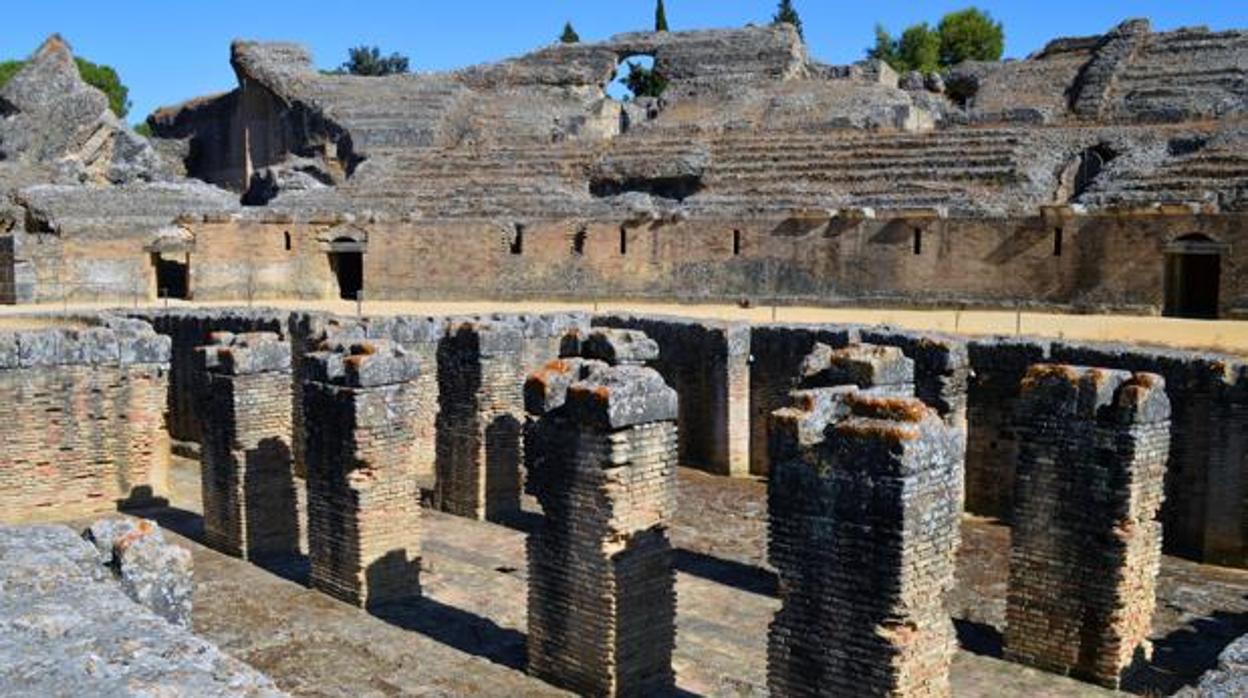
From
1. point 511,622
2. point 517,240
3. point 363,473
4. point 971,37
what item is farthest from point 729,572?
point 971,37

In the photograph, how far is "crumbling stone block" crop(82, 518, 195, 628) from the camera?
660 centimetres

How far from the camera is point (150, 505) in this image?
1520 centimetres

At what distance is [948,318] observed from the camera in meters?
22.7

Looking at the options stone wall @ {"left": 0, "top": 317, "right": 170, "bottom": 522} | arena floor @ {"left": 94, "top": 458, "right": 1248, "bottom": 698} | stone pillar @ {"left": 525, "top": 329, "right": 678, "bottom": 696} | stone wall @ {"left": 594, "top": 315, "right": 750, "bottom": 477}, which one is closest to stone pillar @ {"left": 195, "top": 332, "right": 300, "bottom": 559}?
arena floor @ {"left": 94, "top": 458, "right": 1248, "bottom": 698}

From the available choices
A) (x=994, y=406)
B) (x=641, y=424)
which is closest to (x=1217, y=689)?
(x=641, y=424)

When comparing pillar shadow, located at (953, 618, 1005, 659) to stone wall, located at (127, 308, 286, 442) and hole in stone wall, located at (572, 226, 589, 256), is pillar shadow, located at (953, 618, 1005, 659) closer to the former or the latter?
stone wall, located at (127, 308, 286, 442)

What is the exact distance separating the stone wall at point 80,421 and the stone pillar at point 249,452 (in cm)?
188

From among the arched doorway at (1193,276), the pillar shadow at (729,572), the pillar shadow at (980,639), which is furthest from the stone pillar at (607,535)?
the arched doorway at (1193,276)

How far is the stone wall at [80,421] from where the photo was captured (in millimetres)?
14227

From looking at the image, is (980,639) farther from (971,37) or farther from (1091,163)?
(971,37)

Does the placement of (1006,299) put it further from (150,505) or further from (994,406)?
(150,505)

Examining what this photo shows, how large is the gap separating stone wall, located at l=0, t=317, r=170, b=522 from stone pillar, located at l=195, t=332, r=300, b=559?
6.16 feet

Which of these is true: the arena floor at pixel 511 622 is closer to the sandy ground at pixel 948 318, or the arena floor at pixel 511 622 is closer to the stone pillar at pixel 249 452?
the stone pillar at pixel 249 452

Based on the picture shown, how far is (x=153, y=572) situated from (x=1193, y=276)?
71.2 feet
